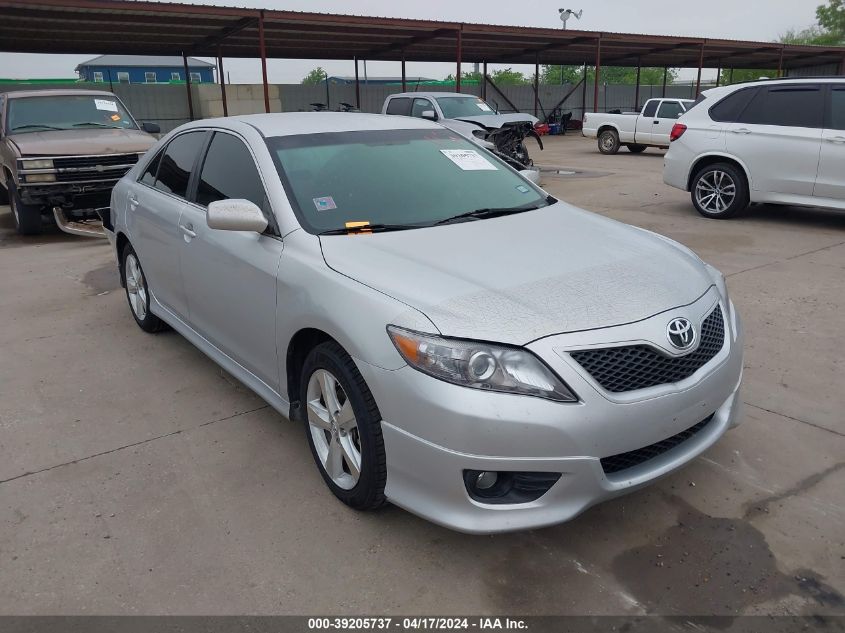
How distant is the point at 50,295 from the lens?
6.45 m

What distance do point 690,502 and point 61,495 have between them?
2833 mm

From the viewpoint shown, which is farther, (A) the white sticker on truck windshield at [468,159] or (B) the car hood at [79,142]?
(B) the car hood at [79,142]

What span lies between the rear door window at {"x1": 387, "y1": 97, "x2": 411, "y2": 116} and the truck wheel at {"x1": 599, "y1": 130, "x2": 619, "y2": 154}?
23.8 ft

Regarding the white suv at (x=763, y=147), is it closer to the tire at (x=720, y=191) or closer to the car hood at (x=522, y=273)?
the tire at (x=720, y=191)

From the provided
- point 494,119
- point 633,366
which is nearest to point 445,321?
point 633,366

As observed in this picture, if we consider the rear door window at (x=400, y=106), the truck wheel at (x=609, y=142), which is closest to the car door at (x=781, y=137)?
the rear door window at (x=400, y=106)

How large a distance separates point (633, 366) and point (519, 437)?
1.66 feet

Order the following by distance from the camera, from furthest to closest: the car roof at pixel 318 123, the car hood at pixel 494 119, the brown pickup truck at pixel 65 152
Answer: the car hood at pixel 494 119 → the brown pickup truck at pixel 65 152 → the car roof at pixel 318 123

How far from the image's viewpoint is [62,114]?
32.2 ft

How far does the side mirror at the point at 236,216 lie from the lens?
3.17 m

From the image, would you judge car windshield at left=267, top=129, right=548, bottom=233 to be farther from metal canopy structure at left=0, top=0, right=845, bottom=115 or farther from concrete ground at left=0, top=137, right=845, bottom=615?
metal canopy structure at left=0, top=0, right=845, bottom=115

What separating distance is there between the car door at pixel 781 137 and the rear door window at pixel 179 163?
22.8 feet

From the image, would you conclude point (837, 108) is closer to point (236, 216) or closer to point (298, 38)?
point (236, 216)

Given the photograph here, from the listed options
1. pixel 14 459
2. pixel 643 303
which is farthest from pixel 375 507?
pixel 14 459
